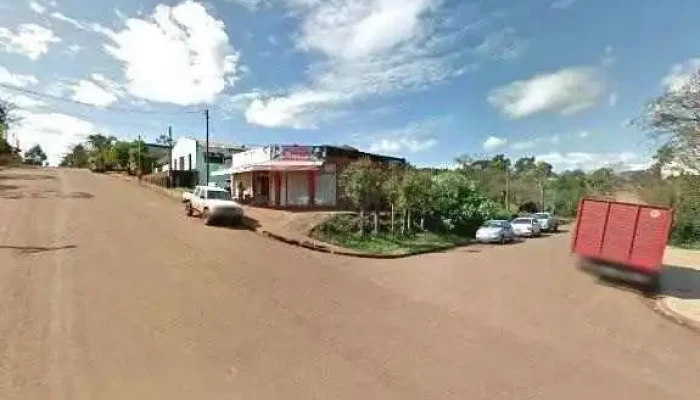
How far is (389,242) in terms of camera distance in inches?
911

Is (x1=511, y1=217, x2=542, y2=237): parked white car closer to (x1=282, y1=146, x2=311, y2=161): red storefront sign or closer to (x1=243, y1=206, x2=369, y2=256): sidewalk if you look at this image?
(x1=282, y1=146, x2=311, y2=161): red storefront sign

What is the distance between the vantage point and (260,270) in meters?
13.1

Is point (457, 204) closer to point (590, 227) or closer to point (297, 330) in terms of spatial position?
point (590, 227)

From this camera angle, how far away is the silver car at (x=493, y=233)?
29.3m

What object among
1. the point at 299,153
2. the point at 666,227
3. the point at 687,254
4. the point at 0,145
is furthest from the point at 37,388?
the point at 0,145

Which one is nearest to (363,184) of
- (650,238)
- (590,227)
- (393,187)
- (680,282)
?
(393,187)

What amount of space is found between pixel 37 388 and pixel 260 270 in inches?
304

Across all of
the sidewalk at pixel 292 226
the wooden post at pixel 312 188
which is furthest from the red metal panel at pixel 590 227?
the wooden post at pixel 312 188

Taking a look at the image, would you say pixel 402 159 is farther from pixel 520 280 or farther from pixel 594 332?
pixel 594 332

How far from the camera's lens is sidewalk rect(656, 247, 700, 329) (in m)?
11.6

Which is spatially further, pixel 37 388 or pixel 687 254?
pixel 687 254

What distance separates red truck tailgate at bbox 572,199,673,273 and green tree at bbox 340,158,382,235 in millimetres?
10191

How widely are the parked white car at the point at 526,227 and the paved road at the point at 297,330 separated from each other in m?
21.1

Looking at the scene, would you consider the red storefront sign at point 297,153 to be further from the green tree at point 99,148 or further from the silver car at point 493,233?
the green tree at point 99,148
